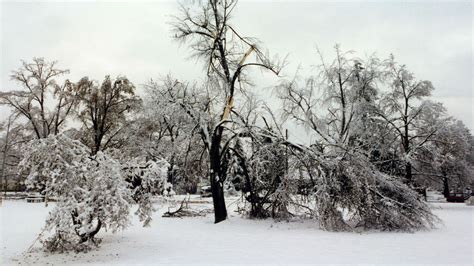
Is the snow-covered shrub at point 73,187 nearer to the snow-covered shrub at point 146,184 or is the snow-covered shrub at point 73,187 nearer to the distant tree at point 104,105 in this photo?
the snow-covered shrub at point 146,184

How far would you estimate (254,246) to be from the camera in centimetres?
979

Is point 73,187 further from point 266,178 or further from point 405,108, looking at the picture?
point 405,108

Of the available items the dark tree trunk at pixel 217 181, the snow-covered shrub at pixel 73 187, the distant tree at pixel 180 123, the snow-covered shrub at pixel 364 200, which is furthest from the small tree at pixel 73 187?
the snow-covered shrub at pixel 364 200

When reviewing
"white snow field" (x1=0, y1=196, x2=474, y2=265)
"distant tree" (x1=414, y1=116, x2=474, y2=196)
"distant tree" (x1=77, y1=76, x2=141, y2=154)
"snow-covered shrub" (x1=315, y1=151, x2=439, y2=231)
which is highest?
"distant tree" (x1=77, y1=76, x2=141, y2=154)

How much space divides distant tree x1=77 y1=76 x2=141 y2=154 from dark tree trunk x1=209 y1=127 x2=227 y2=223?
1686 cm

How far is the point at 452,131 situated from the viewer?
895 inches

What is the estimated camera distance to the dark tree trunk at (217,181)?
1469cm

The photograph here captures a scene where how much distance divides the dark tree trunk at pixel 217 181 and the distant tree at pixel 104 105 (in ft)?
55.3

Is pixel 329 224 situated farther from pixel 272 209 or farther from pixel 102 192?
pixel 102 192

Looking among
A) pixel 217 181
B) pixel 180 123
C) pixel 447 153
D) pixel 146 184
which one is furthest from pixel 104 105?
pixel 447 153

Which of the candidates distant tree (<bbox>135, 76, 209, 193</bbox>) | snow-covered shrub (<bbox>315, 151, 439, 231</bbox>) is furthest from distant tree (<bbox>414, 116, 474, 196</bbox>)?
distant tree (<bbox>135, 76, 209, 193</bbox>)

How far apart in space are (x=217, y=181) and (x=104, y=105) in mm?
17975

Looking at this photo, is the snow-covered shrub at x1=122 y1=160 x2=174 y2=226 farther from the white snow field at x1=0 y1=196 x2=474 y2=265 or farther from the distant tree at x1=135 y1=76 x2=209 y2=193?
the distant tree at x1=135 y1=76 x2=209 y2=193

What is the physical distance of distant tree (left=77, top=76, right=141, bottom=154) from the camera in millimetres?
29875
